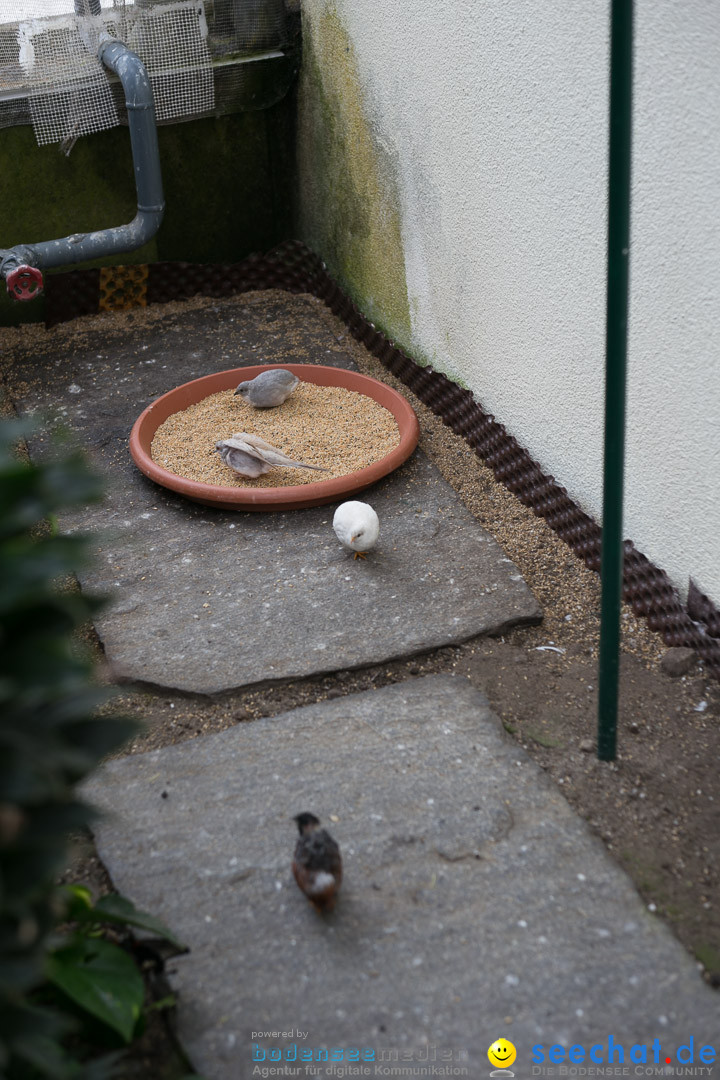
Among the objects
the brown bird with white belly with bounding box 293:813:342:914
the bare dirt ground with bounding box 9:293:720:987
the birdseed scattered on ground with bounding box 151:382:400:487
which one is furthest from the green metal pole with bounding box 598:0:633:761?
the birdseed scattered on ground with bounding box 151:382:400:487

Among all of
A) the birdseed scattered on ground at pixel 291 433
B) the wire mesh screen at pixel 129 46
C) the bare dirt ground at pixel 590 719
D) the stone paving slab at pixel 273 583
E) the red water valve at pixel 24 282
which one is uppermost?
the wire mesh screen at pixel 129 46

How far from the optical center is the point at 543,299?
2.84m

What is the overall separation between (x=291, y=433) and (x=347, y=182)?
4.09ft

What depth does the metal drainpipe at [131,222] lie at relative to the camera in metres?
3.67

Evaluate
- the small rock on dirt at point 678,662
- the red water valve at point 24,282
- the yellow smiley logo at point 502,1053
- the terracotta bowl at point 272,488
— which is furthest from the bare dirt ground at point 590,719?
the red water valve at point 24,282

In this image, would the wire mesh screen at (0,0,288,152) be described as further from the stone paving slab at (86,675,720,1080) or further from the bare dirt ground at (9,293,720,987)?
the stone paving slab at (86,675,720,1080)

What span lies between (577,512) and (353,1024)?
5.50 ft

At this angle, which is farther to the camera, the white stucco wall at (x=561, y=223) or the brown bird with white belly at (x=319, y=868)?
the white stucco wall at (x=561, y=223)

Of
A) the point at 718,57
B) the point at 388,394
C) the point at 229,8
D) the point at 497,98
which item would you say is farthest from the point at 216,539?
the point at 229,8

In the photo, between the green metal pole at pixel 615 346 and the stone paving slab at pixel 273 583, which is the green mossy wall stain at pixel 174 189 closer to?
the stone paving slab at pixel 273 583

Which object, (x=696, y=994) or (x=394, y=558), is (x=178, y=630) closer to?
(x=394, y=558)

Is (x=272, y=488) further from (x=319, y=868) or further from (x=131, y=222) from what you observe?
(x=131, y=222)

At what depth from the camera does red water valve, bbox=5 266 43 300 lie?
3.61 metres

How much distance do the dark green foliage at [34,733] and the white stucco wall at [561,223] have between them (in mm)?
1579
